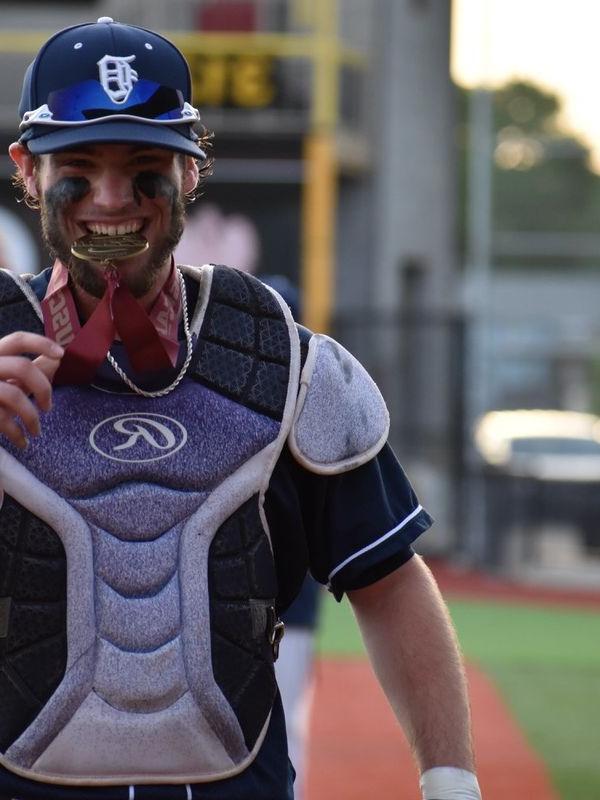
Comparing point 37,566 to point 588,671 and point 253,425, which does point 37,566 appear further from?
point 588,671

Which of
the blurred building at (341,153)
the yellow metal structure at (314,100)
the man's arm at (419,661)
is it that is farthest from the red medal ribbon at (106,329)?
the yellow metal structure at (314,100)

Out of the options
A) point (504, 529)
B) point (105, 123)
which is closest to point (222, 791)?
point (105, 123)

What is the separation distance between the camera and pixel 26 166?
8.96ft

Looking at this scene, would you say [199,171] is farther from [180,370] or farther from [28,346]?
[28,346]

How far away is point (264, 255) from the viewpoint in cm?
1878

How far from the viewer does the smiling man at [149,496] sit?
8.43ft

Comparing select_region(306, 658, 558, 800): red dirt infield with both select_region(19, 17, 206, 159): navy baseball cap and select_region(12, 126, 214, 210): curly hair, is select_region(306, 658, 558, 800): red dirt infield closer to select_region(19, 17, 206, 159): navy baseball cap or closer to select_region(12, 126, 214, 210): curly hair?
select_region(12, 126, 214, 210): curly hair

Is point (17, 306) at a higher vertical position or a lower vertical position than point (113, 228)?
lower

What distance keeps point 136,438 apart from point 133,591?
24cm

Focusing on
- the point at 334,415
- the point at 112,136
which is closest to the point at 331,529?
the point at 334,415

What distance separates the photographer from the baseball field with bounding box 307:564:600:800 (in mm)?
7852

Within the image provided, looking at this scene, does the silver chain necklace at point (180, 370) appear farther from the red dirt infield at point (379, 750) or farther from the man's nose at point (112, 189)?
the red dirt infield at point (379, 750)

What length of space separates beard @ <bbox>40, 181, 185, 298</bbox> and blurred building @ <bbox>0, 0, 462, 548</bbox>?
15.5 metres

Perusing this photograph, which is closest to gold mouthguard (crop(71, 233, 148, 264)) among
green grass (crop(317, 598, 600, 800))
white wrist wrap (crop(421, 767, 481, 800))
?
white wrist wrap (crop(421, 767, 481, 800))
